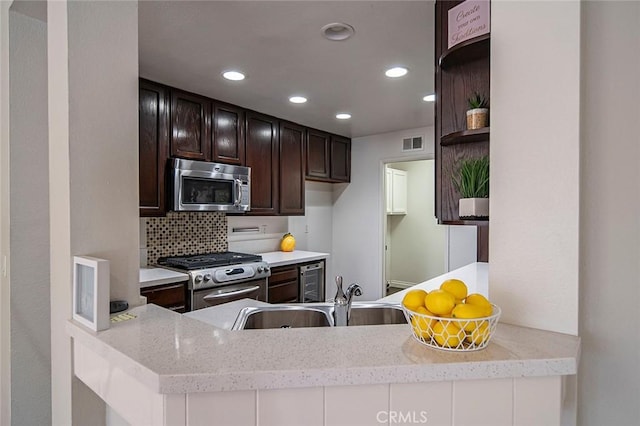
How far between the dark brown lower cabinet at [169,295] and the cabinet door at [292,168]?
148cm

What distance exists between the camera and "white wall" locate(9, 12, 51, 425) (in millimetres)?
1567

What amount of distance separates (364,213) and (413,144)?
102 cm

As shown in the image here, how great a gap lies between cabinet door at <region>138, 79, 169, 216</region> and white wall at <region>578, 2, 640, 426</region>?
8.42 feet

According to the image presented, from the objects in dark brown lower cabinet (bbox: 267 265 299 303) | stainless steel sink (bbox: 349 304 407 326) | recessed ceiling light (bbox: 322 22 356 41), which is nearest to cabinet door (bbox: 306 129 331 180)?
dark brown lower cabinet (bbox: 267 265 299 303)

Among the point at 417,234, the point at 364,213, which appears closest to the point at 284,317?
the point at 364,213

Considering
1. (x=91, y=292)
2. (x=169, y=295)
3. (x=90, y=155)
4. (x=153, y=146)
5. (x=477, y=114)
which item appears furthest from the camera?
(x=153, y=146)

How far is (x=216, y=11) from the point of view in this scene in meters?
1.69

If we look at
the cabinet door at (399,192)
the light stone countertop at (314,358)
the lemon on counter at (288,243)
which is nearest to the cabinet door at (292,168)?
the lemon on counter at (288,243)

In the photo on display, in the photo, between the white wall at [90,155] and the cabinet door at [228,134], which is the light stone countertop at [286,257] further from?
the white wall at [90,155]

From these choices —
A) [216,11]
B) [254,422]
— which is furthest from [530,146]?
[216,11]

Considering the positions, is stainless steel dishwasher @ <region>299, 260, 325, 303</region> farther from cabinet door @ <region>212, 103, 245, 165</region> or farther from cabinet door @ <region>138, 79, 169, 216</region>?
cabinet door @ <region>138, 79, 169, 216</region>

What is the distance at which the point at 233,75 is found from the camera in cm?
249

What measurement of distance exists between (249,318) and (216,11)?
4.59 feet

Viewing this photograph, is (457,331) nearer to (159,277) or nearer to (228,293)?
(159,277)
